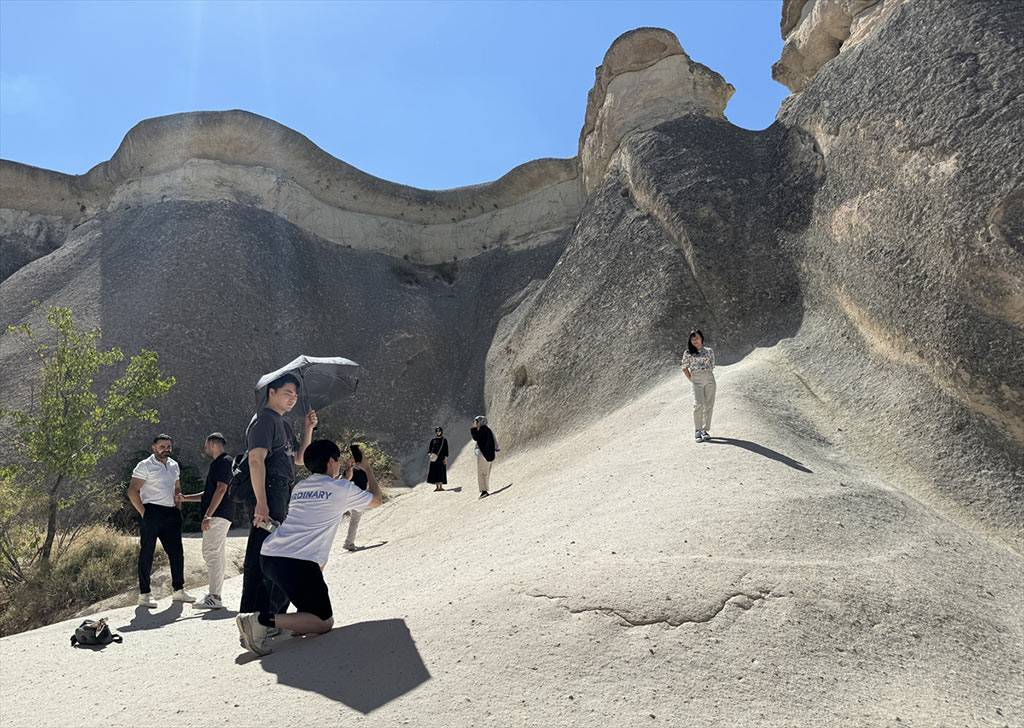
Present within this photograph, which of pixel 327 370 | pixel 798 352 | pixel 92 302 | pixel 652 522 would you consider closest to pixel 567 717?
pixel 652 522

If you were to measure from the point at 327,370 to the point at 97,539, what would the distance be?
238 inches

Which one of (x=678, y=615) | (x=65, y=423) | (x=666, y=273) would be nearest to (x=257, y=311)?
(x=65, y=423)

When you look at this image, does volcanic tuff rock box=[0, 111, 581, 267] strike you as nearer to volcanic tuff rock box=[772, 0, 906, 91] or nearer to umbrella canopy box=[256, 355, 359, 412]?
volcanic tuff rock box=[772, 0, 906, 91]

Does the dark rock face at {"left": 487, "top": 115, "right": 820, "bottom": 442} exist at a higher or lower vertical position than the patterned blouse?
higher

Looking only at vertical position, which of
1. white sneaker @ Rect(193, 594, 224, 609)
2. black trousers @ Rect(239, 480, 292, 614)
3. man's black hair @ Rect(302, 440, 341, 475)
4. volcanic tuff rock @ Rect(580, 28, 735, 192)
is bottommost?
white sneaker @ Rect(193, 594, 224, 609)

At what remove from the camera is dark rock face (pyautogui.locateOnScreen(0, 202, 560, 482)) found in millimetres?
19172

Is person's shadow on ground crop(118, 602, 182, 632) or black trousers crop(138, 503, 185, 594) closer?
person's shadow on ground crop(118, 602, 182, 632)

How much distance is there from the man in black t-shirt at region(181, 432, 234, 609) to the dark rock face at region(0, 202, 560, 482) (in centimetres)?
1139

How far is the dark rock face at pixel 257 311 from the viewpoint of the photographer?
755 inches

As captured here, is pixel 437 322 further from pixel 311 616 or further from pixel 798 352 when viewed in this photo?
pixel 311 616

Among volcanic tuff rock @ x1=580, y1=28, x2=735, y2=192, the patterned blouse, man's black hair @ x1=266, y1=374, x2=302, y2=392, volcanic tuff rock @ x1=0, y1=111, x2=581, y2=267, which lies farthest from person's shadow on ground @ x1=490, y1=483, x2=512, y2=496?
volcanic tuff rock @ x1=0, y1=111, x2=581, y2=267

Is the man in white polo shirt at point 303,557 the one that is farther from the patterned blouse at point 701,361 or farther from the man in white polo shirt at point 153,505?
the patterned blouse at point 701,361

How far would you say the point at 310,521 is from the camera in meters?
4.04

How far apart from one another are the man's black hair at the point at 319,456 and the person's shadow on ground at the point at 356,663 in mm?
991
